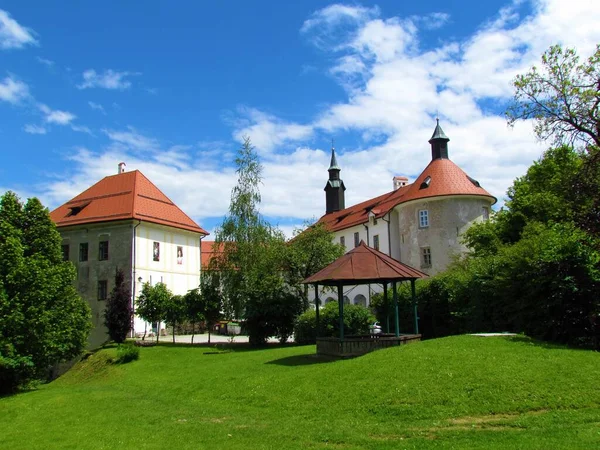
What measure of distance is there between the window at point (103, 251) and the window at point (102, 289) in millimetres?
1631

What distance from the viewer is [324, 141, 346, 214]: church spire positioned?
66.4 meters

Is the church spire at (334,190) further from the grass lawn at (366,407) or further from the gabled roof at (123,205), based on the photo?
the grass lawn at (366,407)

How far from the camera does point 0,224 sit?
990 inches

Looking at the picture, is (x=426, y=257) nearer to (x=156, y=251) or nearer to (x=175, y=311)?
(x=156, y=251)

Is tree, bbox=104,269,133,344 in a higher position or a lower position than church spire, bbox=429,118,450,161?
lower

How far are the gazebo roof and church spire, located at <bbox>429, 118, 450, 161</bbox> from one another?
2908 centimetres

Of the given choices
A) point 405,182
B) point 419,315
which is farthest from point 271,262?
point 405,182

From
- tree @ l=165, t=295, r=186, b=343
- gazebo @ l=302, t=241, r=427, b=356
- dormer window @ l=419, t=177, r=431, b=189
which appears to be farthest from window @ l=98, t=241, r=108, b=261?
dormer window @ l=419, t=177, r=431, b=189

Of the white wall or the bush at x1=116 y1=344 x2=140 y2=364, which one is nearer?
the bush at x1=116 y1=344 x2=140 y2=364

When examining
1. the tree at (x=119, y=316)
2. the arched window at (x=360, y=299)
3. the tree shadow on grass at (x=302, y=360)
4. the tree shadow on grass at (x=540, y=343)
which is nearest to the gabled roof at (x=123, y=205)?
the tree at (x=119, y=316)

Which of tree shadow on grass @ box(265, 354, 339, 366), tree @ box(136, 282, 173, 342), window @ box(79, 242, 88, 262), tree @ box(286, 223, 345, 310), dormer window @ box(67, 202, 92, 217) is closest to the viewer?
tree shadow on grass @ box(265, 354, 339, 366)

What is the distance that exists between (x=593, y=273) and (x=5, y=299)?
22.6 meters

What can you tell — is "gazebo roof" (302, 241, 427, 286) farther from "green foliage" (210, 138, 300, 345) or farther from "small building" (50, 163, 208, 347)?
"small building" (50, 163, 208, 347)

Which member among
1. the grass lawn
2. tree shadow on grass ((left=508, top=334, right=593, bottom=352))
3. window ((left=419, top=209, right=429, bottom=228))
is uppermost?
window ((left=419, top=209, right=429, bottom=228))
